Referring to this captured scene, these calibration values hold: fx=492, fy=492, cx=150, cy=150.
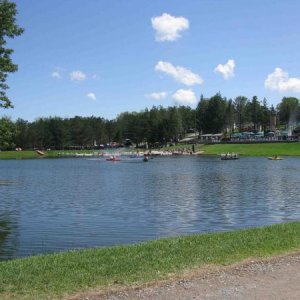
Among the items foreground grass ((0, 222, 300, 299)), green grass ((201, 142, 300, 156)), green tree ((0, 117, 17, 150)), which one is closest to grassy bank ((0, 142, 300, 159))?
green grass ((201, 142, 300, 156))

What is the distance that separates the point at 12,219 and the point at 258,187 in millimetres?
25385

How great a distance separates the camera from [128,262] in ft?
41.5

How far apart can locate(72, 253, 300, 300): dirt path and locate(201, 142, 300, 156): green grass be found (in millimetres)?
120236

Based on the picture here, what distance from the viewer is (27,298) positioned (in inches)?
380

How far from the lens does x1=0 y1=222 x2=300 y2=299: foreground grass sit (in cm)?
1057

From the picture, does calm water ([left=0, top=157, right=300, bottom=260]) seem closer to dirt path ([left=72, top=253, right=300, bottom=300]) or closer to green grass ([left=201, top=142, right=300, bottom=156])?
dirt path ([left=72, top=253, right=300, bottom=300])

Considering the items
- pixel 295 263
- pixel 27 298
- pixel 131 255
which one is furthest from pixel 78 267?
pixel 295 263

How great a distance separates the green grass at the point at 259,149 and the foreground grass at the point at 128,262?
117m

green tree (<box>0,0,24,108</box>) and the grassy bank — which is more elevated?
green tree (<box>0,0,24,108</box>)

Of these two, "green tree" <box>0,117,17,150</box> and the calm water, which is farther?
the calm water

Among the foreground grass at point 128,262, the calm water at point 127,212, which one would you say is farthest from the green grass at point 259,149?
the foreground grass at point 128,262

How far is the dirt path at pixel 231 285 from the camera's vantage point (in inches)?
390

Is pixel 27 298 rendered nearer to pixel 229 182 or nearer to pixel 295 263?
pixel 295 263

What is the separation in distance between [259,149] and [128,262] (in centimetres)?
13486
